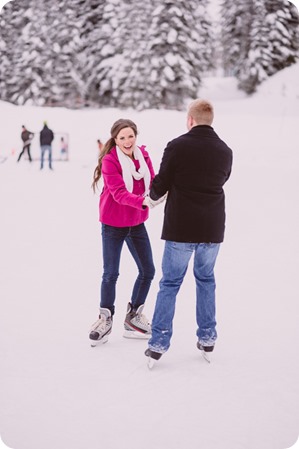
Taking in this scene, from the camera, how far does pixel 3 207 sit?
21.0ft

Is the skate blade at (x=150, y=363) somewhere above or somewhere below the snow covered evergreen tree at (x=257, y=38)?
below

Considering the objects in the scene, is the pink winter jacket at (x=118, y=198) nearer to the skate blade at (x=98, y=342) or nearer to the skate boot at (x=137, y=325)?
the skate boot at (x=137, y=325)

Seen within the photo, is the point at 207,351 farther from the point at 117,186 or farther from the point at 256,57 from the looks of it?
the point at 256,57

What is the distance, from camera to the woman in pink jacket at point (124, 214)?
117 inches

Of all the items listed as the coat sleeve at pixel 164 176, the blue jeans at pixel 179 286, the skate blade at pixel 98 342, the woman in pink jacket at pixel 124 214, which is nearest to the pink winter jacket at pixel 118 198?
the woman in pink jacket at pixel 124 214

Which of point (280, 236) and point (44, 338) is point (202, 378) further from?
point (280, 236)

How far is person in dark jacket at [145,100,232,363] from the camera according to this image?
8.93ft

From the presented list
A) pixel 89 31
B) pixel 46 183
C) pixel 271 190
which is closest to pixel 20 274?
pixel 89 31

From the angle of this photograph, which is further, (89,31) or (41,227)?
(41,227)

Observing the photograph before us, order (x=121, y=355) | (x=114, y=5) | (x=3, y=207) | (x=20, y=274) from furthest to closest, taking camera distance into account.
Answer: (x=3, y=207) → (x=20, y=274) → (x=114, y=5) → (x=121, y=355)

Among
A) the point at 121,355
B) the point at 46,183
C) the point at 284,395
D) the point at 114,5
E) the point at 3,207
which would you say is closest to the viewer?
the point at 284,395

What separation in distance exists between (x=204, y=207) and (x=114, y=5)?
170cm

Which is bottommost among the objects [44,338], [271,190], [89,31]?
[44,338]

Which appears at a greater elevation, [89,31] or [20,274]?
[89,31]
